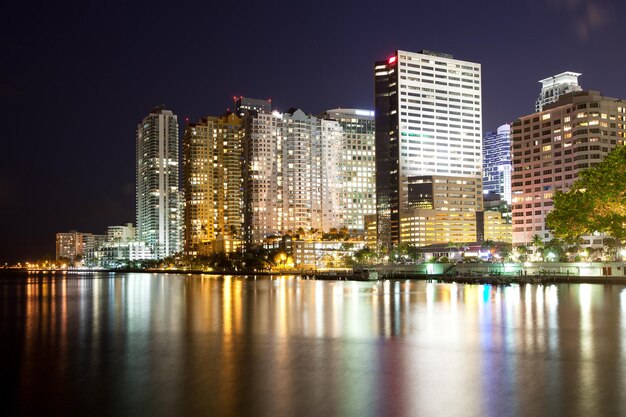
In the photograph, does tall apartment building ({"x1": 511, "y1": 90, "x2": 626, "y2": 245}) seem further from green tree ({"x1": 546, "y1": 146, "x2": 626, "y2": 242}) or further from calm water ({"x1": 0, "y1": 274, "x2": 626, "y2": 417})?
calm water ({"x1": 0, "y1": 274, "x2": 626, "y2": 417})

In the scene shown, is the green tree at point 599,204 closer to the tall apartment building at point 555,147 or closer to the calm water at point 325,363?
Answer: the calm water at point 325,363

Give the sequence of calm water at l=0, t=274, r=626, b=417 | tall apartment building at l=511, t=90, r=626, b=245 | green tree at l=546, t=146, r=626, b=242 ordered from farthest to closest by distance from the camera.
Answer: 1. tall apartment building at l=511, t=90, r=626, b=245
2. green tree at l=546, t=146, r=626, b=242
3. calm water at l=0, t=274, r=626, b=417

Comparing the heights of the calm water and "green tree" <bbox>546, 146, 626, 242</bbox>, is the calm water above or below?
below

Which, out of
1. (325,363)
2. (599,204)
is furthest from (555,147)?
(325,363)

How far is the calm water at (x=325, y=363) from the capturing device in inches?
958

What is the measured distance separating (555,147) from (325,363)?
16140cm

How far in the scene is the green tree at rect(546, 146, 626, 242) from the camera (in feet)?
287

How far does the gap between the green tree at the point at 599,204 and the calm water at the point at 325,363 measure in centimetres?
3219

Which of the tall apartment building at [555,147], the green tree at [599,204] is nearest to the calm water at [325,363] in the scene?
the green tree at [599,204]

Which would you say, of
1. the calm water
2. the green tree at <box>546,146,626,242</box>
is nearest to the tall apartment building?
the green tree at <box>546,146,626,242</box>

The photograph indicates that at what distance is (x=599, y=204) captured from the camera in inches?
3605

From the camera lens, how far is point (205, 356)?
118ft

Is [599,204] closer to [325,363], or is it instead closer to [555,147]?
[325,363]

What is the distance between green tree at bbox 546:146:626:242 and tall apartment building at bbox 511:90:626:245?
7041 cm
